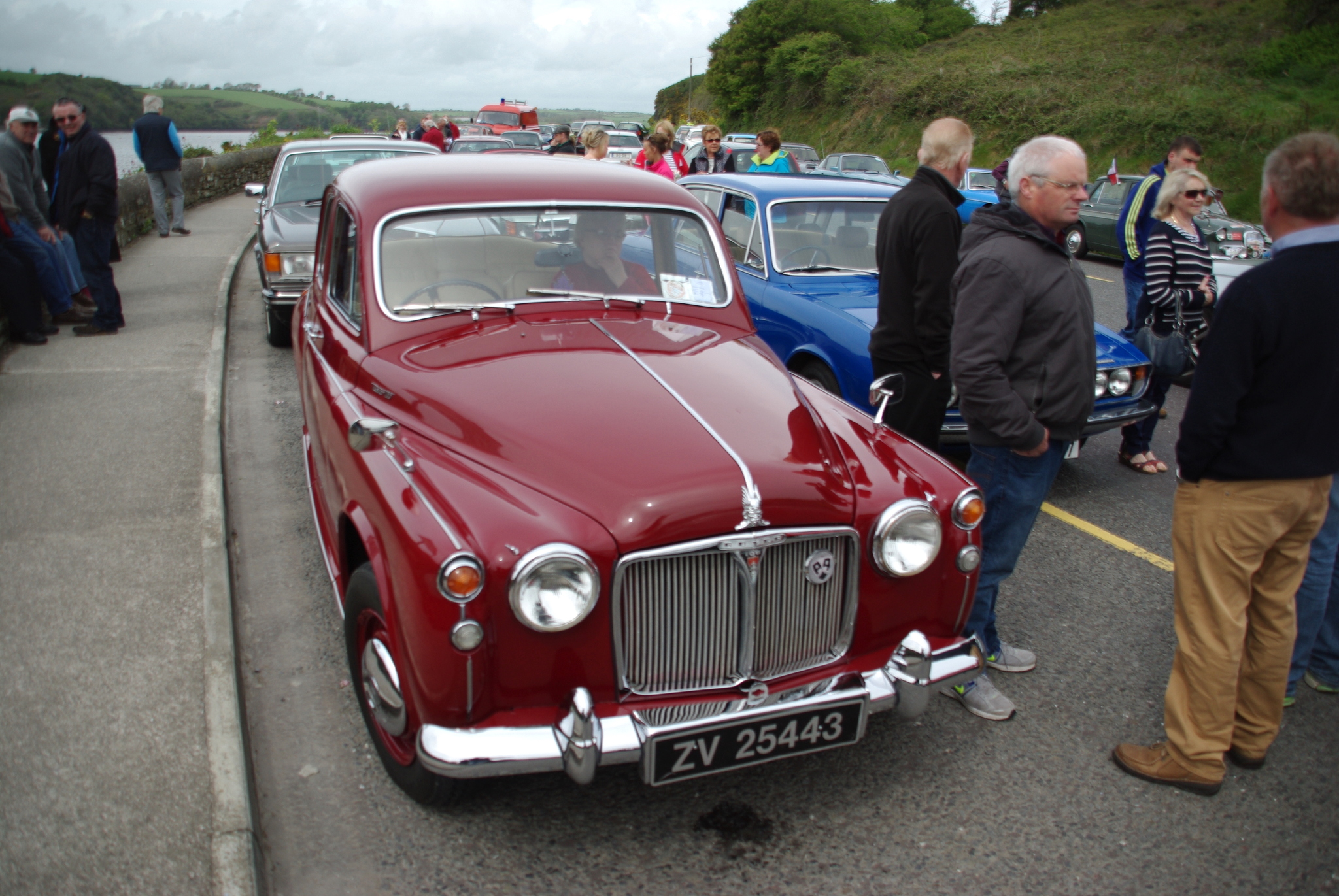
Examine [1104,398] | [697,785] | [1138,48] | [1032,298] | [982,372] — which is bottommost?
[697,785]

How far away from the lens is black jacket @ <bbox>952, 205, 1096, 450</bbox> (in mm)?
3078

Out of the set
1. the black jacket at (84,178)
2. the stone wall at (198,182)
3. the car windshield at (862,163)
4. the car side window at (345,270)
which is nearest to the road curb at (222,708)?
the car side window at (345,270)

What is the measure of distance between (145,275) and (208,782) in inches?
379

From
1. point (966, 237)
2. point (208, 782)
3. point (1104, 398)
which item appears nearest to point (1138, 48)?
point (1104, 398)

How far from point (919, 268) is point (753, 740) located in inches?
87.2

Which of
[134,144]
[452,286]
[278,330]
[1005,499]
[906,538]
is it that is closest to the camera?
[906,538]

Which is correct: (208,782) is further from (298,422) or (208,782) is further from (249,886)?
(298,422)

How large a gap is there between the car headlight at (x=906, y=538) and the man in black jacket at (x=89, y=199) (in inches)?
298

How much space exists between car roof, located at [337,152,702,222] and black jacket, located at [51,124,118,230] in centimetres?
485

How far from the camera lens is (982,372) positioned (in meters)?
3.10

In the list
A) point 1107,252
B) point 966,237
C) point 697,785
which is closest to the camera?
point 697,785

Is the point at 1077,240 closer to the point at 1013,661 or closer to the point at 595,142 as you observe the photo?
the point at 595,142

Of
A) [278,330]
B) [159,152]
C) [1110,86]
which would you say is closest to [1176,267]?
[278,330]

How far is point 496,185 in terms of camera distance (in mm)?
3811
